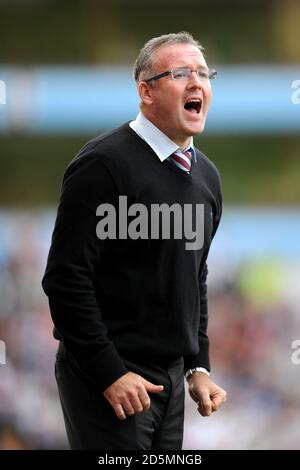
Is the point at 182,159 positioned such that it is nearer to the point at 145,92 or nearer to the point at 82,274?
the point at 145,92

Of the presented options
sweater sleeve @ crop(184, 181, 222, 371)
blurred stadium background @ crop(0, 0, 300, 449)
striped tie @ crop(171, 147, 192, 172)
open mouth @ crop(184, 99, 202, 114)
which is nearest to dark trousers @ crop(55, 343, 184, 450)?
sweater sleeve @ crop(184, 181, 222, 371)

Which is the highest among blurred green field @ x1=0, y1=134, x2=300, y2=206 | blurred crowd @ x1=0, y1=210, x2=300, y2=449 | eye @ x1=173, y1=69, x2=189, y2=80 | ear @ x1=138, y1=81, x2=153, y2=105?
blurred green field @ x1=0, y1=134, x2=300, y2=206

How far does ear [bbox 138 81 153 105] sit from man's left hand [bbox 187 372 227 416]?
0.56 metres

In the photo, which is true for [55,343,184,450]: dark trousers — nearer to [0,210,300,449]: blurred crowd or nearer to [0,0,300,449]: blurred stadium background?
[0,210,300,449]: blurred crowd

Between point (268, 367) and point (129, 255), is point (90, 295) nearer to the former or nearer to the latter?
point (129, 255)

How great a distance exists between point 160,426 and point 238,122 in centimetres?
787

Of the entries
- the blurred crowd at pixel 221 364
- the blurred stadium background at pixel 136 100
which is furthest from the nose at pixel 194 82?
the blurred stadium background at pixel 136 100

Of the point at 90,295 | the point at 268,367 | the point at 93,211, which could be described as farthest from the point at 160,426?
the point at 268,367

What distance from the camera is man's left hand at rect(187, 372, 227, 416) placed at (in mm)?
1953

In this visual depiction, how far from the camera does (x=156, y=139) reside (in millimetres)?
1881

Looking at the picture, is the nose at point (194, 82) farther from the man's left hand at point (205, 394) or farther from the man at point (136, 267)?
the man's left hand at point (205, 394)

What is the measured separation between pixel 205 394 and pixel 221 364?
320 centimetres

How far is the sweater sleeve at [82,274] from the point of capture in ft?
5.73

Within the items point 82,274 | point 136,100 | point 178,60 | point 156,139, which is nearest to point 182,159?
point 156,139
